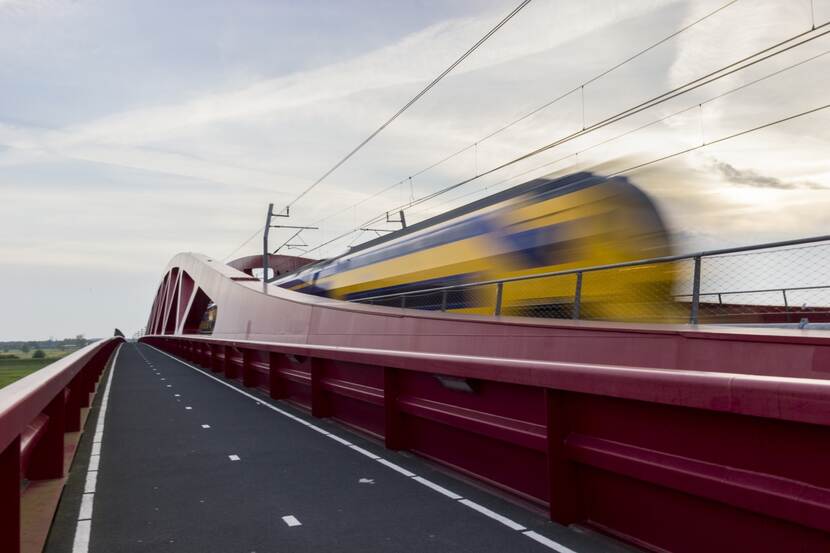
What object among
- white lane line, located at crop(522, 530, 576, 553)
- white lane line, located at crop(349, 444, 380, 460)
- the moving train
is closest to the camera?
white lane line, located at crop(522, 530, 576, 553)

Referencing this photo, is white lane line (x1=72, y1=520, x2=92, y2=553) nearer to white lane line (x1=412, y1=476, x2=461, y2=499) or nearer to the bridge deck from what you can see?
the bridge deck

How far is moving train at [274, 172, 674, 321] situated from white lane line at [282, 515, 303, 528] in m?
5.78

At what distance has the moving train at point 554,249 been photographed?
10805 millimetres

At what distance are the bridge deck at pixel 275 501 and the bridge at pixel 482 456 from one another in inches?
1.0

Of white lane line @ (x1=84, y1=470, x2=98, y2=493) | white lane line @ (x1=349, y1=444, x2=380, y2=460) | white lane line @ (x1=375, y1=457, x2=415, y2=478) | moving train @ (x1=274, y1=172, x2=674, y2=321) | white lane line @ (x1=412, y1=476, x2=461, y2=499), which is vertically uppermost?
moving train @ (x1=274, y1=172, x2=674, y2=321)

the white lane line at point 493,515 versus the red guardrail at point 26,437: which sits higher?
the red guardrail at point 26,437

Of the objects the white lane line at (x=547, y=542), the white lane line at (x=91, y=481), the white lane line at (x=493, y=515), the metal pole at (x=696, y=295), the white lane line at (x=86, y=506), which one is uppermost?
the metal pole at (x=696, y=295)

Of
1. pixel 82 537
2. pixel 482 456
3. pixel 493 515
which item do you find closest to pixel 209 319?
pixel 482 456

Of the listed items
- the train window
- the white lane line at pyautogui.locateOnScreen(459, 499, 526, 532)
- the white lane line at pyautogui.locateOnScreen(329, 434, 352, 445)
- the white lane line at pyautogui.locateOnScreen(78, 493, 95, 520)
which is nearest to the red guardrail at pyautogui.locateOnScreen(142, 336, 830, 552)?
the white lane line at pyautogui.locateOnScreen(459, 499, 526, 532)

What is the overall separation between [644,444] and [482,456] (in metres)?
2.00

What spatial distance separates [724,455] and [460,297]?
10.6 metres

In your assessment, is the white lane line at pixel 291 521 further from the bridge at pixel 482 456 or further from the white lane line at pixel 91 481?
Result: the white lane line at pixel 91 481

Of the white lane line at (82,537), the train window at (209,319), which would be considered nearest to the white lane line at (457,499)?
the white lane line at (82,537)

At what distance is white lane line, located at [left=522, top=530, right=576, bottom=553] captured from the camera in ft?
13.8
